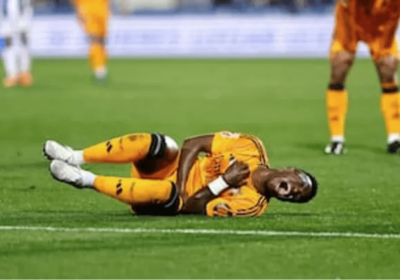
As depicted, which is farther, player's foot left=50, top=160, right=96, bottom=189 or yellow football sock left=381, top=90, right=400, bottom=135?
yellow football sock left=381, top=90, right=400, bottom=135

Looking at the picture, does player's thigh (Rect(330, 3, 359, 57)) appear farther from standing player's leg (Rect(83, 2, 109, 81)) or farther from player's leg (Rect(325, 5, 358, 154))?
standing player's leg (Rect(83, 2, 109, 81))

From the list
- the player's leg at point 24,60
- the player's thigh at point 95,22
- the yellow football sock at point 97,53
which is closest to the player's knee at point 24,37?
the player's leg at point 24,60

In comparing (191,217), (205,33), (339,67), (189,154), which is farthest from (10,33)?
(191,217)

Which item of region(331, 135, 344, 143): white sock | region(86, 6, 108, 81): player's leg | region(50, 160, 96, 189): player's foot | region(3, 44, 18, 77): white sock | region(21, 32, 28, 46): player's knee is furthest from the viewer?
region(86, 6, 108, 81): player's leg

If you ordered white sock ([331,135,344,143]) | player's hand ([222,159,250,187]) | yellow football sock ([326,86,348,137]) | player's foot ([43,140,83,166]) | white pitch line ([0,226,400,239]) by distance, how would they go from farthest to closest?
white sock ([331,135,344,143]), yellow football sock ([326,86,348,137]), player's foot ([43,140,83,166]), player's hand ([222,159,250,187]), white pitch line ([0,226,400,239])

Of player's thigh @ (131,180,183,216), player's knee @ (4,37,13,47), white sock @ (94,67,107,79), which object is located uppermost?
player's thigh @ (131,180,183,216)

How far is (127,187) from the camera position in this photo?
823 centimetres

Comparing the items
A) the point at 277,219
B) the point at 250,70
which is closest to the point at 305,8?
the point at 250,70

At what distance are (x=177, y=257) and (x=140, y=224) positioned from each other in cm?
107

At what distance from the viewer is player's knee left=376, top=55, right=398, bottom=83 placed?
1277cm

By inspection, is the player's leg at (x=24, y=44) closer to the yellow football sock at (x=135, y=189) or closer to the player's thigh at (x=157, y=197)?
the player's thigh at (x=157, y=197)

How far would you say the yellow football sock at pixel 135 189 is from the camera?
8242mm

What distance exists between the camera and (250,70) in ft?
89.2

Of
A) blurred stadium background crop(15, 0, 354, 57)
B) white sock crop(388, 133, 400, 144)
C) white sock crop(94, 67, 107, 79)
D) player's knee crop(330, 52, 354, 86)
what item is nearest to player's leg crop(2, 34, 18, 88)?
white sock crop(94, 67, 107, 79)
